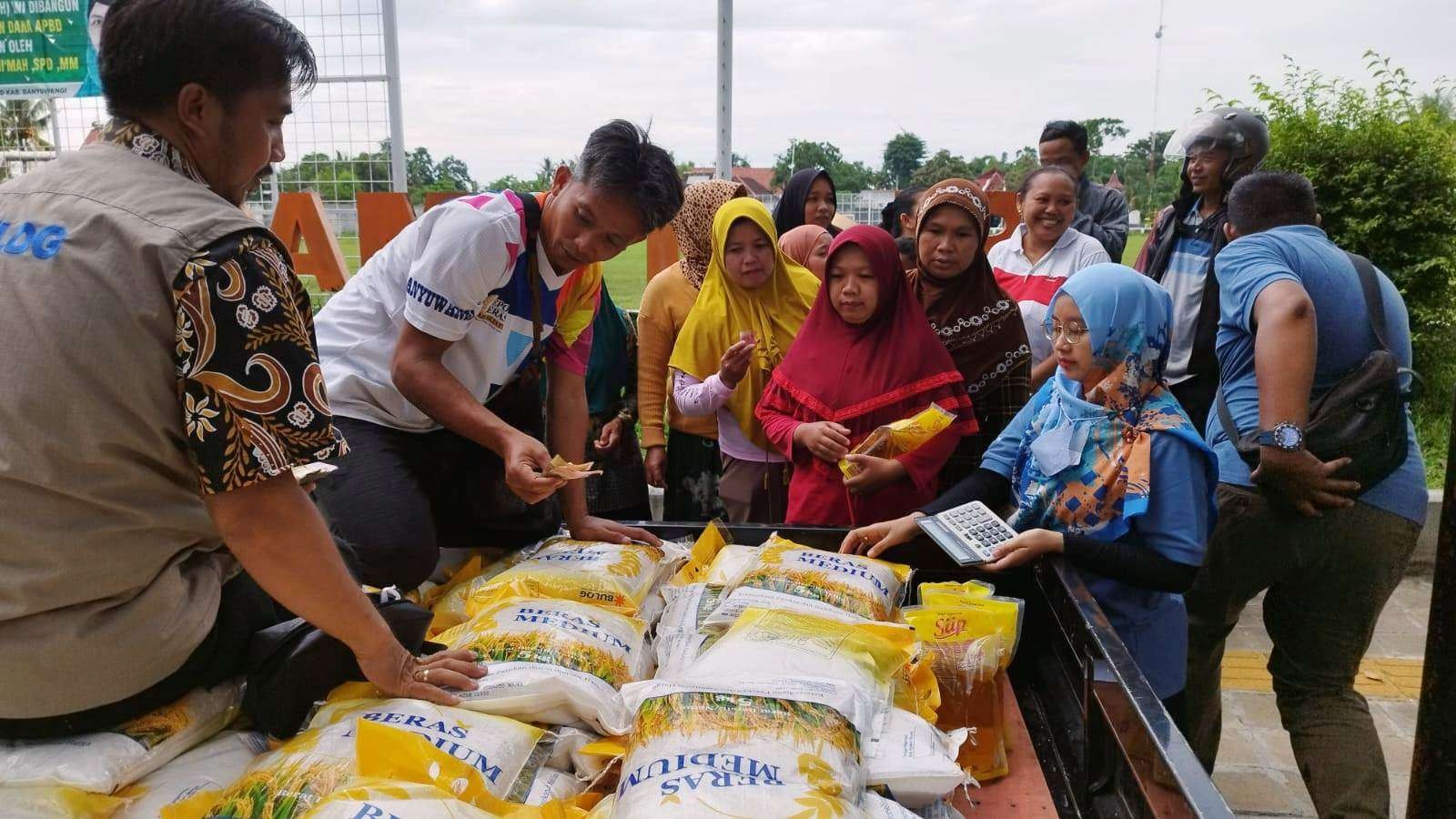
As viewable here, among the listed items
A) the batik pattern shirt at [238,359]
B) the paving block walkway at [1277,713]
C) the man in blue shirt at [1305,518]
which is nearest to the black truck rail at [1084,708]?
the man in blue shirt at [1305,518]

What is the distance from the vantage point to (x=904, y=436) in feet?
7.63

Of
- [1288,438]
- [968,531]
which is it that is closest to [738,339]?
[968,531]

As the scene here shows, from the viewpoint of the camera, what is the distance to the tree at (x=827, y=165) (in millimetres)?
5649

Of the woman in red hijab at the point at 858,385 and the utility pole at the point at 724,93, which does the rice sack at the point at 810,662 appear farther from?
the utility pole at the point at 724,93

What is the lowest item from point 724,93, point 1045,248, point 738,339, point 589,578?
point 589,578

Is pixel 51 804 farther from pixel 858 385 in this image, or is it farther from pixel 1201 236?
Result: pixel 1201 236

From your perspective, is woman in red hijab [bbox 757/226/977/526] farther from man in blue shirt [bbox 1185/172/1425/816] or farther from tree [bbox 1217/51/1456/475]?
tree [bbox 1217/51/1456/475]

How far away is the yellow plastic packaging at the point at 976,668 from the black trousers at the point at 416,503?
1.06 metres

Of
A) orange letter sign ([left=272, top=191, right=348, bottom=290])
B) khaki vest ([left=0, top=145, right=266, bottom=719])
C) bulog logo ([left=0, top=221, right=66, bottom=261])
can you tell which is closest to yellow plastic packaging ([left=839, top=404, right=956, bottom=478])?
khaki vest ([left=0, top=145, right=266, bottom=719])

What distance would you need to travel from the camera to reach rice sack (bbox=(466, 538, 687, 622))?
187 centimetres

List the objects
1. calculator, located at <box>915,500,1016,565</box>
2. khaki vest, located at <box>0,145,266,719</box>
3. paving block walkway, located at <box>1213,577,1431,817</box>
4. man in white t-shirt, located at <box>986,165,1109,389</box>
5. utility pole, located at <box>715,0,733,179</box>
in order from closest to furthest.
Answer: khaki vest, located at <box>0,145,266,719</box> → calculator, located at <box>915,500,1016,565</box> → paving block walkway, located at <box>1213,577,1431,817</box> → man in white t-shirt, located at <box>986,165,1109,389</box> → utility pole, located at <box>715,0,733,179</box>

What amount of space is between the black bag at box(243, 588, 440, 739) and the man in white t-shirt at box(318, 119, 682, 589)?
485 mm

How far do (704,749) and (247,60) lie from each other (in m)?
1.06

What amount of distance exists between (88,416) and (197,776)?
1.79 feet
